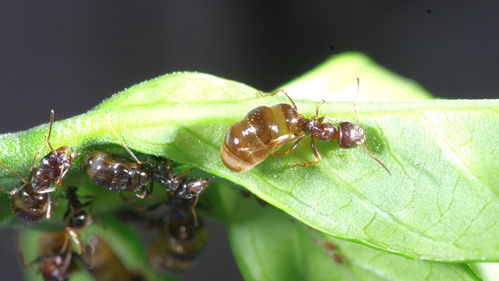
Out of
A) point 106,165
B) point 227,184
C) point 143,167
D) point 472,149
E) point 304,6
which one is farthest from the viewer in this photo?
point 304,6

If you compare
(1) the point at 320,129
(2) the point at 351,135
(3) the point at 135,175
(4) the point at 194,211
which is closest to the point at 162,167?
(3) the point at 135,175

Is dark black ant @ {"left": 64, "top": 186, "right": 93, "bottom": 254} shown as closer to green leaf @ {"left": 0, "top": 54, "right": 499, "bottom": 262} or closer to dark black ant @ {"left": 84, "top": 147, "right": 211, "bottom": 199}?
dark black ant @ {"left": 84, "top": 147, "right": 211, "bottom": 199}

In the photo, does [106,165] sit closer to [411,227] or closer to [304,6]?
[411,227]

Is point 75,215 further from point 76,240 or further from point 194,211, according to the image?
point 194,211

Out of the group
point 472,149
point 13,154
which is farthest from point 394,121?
point 13,154

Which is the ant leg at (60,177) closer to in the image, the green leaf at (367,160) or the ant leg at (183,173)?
the green leaf at (367,160)

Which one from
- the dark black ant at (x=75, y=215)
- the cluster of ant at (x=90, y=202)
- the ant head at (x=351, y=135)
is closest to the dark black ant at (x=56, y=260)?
the cluster of ant at (x=90, y=202)

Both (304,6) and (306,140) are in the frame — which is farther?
(304,6)
